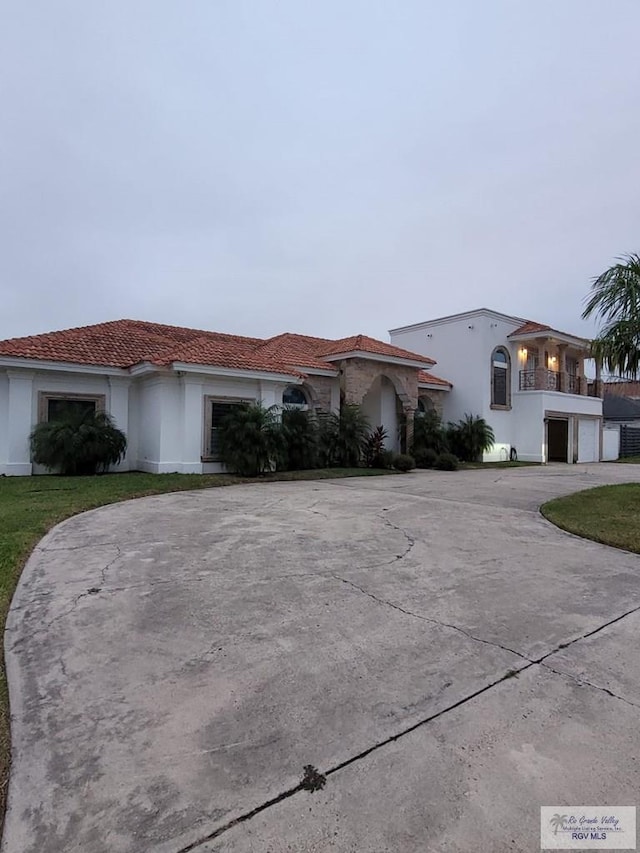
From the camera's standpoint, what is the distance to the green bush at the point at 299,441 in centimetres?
1533

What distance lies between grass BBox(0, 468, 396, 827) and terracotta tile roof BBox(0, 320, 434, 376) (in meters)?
3.58

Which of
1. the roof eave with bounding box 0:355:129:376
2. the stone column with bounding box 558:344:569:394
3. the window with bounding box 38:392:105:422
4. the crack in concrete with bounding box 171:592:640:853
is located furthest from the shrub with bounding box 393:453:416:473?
the crack in concrete with bounding box 171:592:640:853

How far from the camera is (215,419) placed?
1470 centimetres

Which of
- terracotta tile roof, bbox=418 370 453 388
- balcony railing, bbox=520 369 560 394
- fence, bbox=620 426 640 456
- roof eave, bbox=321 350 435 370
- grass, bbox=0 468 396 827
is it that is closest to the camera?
grass, bbox=0 468 396 827

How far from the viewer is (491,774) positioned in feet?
6.48

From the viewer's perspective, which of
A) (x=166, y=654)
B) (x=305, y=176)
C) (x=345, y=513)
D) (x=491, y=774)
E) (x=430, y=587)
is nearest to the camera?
(x=491, y=774)

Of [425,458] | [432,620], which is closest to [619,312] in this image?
[432,620]

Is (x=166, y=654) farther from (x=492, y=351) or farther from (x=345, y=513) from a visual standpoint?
(x=492, y=351)

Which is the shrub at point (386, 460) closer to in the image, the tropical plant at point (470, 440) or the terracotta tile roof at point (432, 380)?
the tropical plant at point (470, 440)

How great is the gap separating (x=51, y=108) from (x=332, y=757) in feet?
56.7

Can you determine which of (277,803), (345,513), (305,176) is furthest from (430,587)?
(305,176)

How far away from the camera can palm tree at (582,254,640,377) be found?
8.55 meters

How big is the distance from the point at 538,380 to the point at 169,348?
18.6 m

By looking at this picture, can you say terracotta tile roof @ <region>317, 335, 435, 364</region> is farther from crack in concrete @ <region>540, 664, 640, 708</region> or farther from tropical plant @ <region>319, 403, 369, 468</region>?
crack in concrete @ <region>540, 664, 640, 708</region>
